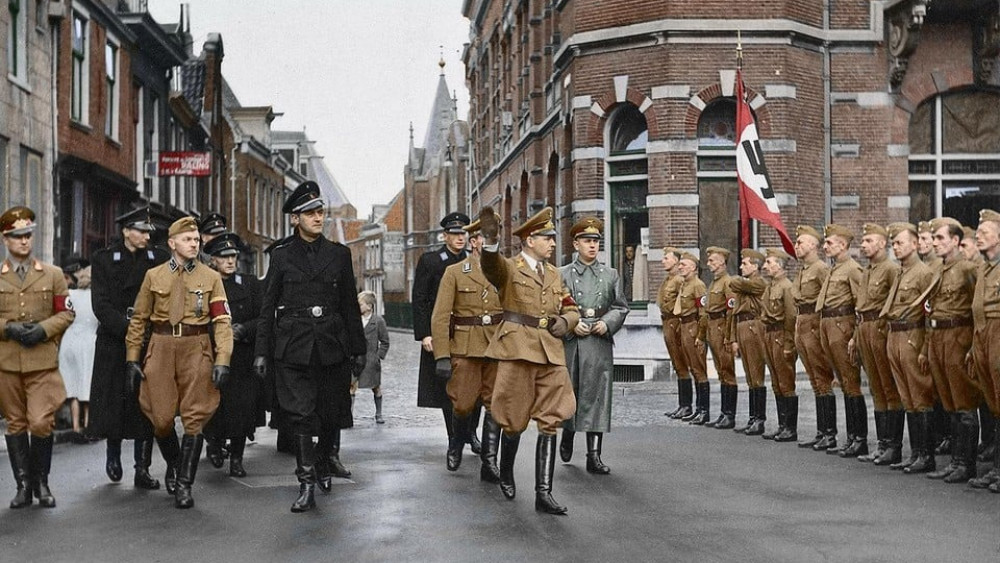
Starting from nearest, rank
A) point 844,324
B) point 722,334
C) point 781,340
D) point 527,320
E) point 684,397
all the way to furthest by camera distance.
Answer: point 527,320 → point 844,324 → point 781,340 → point 722,334 → point 684,397

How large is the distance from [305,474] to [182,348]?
129 cm

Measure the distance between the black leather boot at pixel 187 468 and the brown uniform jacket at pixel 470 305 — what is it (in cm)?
251

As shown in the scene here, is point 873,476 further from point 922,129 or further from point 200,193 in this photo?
point 200,193

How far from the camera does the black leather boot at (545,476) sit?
27.6 ft

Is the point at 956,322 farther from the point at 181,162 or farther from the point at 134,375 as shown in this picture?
the point at 181,162

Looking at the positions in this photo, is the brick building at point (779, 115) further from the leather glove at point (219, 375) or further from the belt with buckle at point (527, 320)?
the leather glove at point (219, 375)

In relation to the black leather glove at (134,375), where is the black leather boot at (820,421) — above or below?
below

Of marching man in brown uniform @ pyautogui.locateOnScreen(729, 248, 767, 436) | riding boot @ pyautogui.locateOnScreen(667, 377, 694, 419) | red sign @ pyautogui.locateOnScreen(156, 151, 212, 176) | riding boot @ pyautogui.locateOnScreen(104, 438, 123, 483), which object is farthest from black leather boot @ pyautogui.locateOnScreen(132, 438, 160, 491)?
red sign @ pyautogui.locateOnScreen(156, 151, 212, 176)

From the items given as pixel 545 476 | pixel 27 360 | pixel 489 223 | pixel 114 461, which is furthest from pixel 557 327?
pixel 114 461

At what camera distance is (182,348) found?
899 centimetres

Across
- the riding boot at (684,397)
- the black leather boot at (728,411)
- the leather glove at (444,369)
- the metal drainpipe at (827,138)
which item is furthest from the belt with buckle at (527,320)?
the metal drainpipe at (827,138)

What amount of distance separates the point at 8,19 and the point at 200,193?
1957cm

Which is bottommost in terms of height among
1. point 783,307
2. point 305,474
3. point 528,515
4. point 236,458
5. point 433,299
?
point 528,515

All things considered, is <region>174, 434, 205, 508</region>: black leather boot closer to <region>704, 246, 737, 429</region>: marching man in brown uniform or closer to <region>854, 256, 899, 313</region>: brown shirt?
<region>854, 256, 899, 313</region>: brown shirt
